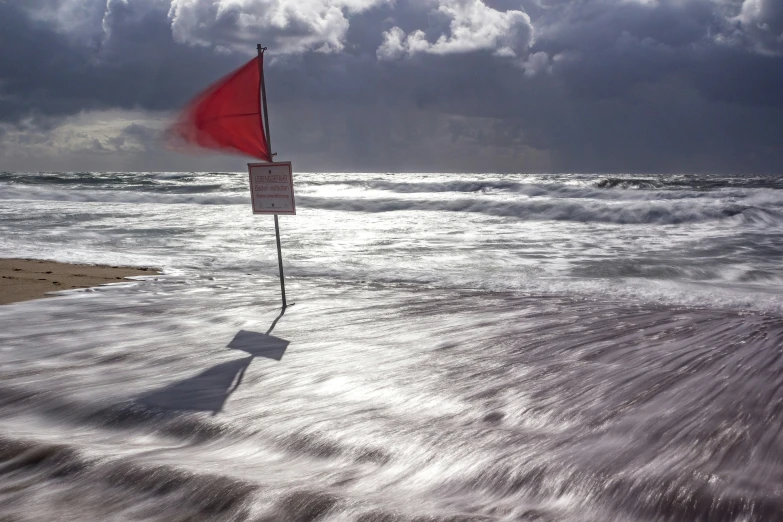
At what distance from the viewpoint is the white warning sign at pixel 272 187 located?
6355 mm

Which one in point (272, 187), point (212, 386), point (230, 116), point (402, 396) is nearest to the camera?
point (402, 396)

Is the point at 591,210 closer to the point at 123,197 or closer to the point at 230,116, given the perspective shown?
the point at 230,116

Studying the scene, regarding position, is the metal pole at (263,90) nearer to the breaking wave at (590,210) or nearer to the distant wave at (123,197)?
the breaking wave at (590,210)


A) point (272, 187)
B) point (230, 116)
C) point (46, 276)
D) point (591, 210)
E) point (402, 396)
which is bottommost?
point (591, 210)

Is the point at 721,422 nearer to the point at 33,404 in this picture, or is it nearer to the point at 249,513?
the point at 249,513

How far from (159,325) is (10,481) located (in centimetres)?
301

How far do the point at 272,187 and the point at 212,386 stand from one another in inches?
106

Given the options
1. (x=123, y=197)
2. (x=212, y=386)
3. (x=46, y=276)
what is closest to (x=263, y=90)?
(x=212, y=386)

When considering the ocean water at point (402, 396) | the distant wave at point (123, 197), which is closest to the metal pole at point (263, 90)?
the ocean water at point (402, 396)

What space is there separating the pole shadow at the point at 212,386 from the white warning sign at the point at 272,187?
1652 mm

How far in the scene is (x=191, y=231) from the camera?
15.6 meters

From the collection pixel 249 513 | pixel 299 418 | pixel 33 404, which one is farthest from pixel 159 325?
pixel 249 513

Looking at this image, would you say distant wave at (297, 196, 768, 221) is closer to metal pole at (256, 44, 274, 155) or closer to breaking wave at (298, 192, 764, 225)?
breaking wave at (298, 192, 764, 225)

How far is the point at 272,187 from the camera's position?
648cm
